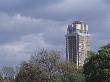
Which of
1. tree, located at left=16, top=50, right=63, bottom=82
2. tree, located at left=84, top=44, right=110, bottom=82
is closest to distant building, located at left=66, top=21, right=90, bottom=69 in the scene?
tree, located at left=16, top=50, right=63, bottom=82

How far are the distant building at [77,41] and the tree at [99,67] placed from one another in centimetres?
8587

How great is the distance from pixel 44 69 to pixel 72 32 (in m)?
92.7

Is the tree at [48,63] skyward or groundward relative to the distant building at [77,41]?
groundward

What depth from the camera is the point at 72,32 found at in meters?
178

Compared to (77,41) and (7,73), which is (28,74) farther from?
(77,41)

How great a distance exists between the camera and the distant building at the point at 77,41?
513 feet

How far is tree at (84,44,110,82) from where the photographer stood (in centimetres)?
6022

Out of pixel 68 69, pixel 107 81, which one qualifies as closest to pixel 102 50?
pixel 107 81

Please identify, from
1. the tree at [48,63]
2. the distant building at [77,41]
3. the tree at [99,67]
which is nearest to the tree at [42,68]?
the tree at [48,63]

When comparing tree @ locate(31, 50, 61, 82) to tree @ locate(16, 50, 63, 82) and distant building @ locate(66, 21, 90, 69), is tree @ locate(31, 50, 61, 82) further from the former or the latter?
distant building @ locate(66, 21, 90, 69)

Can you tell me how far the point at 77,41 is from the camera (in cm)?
16700

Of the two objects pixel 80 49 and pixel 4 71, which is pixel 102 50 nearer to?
pixel 4 71

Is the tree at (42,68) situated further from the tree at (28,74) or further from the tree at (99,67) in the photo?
the tree at (99,67)

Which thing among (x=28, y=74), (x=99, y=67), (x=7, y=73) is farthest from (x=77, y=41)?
(x=99, y=67)
